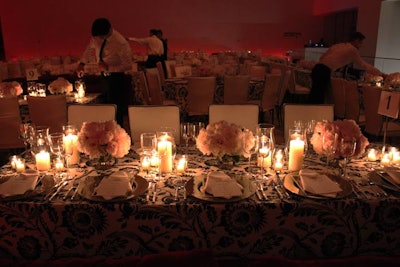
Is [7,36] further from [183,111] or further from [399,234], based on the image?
[399,234]

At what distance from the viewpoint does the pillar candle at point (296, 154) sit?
82.2 inches

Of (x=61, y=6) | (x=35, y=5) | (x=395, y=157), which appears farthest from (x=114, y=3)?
(x=395, y=157)

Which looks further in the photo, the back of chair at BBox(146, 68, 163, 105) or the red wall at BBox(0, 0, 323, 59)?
the red wall at BBox(0, 0, 323, 59)

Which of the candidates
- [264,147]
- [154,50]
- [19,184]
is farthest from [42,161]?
[154,50]

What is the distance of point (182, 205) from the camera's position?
5.55 ft

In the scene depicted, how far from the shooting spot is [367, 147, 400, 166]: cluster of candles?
2.24m

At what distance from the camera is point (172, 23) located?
12.6 meters

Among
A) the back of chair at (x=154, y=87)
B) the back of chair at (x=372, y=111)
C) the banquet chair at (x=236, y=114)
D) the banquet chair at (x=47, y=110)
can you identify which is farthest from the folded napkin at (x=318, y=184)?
the back of chair at (x=154, y=87)

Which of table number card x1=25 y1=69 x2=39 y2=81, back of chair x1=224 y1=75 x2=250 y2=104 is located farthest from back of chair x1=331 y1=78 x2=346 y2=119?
table number card x1=25 y1=69 x2=39 y2=81

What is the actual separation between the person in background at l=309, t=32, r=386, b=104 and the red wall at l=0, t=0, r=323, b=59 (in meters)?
7.73

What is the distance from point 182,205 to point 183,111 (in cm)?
393

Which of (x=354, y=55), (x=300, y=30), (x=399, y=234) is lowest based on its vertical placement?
(x=399, y=234)

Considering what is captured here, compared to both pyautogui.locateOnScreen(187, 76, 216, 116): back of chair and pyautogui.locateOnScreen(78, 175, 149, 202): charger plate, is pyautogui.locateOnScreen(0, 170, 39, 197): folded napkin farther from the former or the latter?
pyautogui.locateOnScreen(187, 76, 216, 116): back of chair

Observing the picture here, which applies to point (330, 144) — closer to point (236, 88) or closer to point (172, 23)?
point (236, 88)
